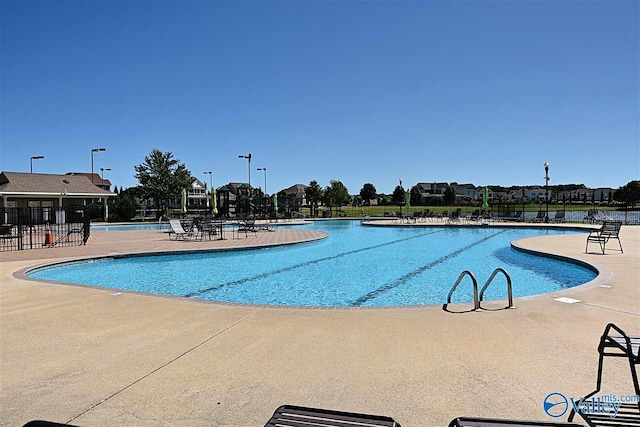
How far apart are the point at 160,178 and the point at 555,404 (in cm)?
4384

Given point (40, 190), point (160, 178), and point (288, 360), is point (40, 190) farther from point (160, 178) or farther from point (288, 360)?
point (288, 360)

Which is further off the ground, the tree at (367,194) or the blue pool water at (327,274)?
the tree at (367,194)

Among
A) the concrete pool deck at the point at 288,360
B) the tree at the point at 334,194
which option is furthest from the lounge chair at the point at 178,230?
the tree at the point at 334,194

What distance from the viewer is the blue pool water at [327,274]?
28.7 feet

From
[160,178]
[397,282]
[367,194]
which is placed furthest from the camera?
[367,194]

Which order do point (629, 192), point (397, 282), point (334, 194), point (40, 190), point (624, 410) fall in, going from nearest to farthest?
point (624, 410) → point (397, 282) → point (40, 190) → point (334, 194) → point (629, 192)

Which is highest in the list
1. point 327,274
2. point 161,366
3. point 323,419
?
point 323,419

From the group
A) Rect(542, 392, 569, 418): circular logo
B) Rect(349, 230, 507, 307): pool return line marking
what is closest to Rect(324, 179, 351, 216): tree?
Rect(349, 230, 507, 307): pool return line marking

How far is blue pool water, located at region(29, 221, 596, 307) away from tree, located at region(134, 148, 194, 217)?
29239 millimetres

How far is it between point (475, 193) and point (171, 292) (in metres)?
116

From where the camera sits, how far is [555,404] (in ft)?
9.43

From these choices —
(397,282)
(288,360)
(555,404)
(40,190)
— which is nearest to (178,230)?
(397,282)

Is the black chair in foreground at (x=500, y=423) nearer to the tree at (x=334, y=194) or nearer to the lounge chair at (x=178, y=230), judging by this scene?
the lounge chair at (x=178, y=230)

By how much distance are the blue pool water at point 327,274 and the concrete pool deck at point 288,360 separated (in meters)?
2.72
